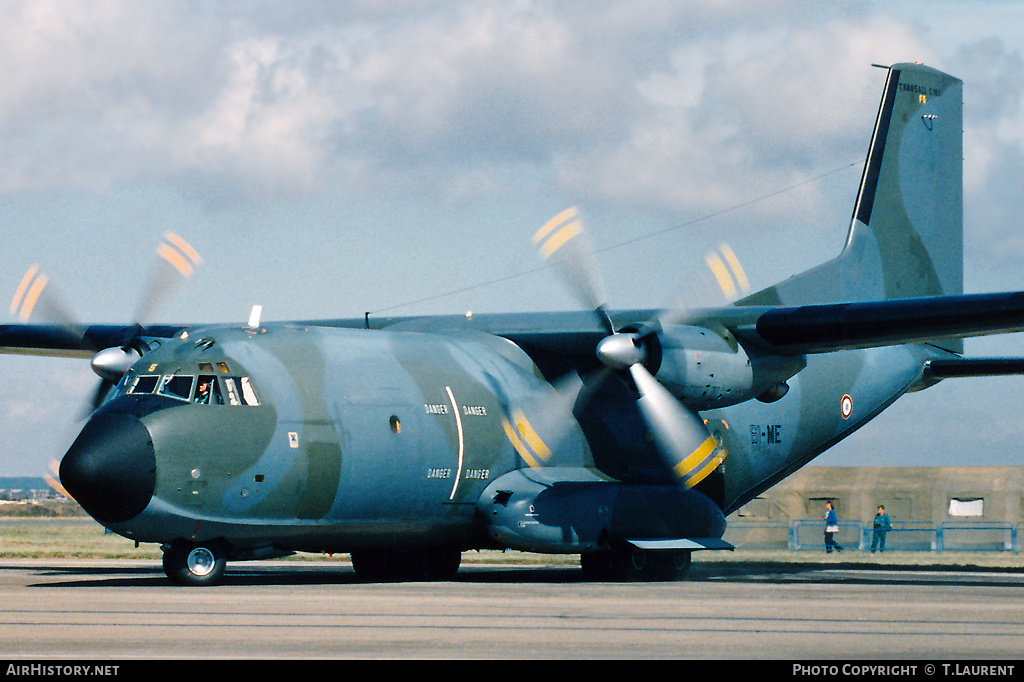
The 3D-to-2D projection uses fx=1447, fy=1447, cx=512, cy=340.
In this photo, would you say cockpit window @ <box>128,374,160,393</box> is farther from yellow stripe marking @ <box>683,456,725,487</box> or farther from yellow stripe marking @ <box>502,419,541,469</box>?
yellow stripe marking @ <box>683,456,725,487</box>

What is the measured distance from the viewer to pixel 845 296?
2764cm

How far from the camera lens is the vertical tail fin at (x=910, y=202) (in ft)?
93.2

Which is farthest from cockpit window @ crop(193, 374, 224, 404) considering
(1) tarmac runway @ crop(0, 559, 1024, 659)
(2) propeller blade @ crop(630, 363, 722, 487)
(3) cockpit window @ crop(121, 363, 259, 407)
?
(2) propeller blade @ crop(630, 363, 722, 487)

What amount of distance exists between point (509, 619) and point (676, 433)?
9.16 m

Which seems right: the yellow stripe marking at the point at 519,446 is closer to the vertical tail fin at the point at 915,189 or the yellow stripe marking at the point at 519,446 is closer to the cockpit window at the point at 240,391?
the cockpit window at the point at 240,391

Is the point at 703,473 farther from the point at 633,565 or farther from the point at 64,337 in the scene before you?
the point at 64,337

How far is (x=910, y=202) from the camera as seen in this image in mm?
29562

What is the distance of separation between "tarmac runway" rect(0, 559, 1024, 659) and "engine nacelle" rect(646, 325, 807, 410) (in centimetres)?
280

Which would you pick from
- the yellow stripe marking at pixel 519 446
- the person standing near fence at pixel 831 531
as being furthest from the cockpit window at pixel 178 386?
the person standing near fence at pixel 831 531

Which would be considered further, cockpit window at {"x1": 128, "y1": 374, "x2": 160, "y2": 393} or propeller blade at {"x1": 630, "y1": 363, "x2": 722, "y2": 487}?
propeller blade at {"x1": 630, "y1": 363, "x2": 722, "y2": 487}

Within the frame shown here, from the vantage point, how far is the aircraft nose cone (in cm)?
1723
